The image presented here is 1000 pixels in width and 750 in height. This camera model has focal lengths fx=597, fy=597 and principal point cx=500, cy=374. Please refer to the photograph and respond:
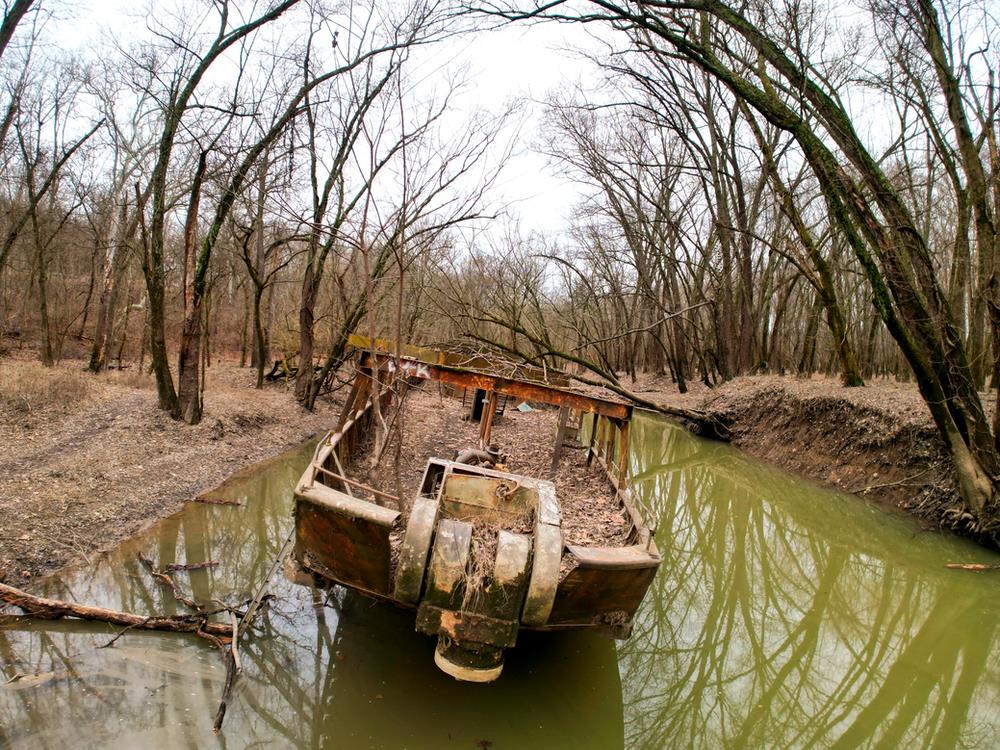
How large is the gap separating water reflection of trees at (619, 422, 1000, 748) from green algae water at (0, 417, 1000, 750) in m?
0.02

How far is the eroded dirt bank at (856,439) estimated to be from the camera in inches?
407

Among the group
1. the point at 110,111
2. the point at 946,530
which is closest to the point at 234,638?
the point at 946,530

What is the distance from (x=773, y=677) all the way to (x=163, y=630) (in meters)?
5.49

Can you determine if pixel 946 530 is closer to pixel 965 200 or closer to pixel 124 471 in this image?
pixel 965 200

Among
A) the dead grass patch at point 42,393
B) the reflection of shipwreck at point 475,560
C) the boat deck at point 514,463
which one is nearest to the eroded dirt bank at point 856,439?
the boat deck at point 514,463

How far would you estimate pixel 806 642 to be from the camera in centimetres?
643

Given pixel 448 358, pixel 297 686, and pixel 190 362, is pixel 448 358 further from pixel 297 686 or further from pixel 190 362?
pixel 297 686

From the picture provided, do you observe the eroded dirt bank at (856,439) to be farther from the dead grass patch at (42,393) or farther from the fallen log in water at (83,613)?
the dead grass patch at (42,393)

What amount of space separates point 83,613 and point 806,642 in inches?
272

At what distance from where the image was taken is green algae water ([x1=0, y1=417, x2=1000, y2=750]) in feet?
13.4

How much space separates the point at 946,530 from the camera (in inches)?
380

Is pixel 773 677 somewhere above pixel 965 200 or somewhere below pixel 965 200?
below

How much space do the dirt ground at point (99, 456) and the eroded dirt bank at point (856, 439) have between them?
12.0 m

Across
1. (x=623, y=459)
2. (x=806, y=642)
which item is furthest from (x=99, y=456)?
(x=806, y=642)
